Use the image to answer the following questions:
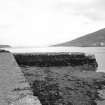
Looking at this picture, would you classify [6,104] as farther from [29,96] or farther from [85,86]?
[85,86]

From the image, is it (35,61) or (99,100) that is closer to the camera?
(99,100)

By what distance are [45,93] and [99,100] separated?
1514mm

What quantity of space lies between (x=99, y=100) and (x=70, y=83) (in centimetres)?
129

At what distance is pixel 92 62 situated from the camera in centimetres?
1105

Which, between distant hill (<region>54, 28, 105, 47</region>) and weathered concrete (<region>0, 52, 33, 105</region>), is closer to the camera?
weathered concrete (<region>0, 52, 33, 105</region>)

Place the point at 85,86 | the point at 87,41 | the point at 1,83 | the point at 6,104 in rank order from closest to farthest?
the point at 6,104 < the point at 1,83 < the point at 85,86 < the point at 87,41

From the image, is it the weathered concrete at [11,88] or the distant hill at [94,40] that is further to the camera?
the distant hill at [94,40]

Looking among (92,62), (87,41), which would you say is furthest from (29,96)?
(87,41)

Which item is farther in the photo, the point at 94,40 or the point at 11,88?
the point at 94,40

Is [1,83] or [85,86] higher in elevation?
[1,83]

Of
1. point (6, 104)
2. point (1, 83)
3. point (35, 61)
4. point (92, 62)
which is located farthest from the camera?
point (92, 62)

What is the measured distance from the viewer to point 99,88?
591 centimetres

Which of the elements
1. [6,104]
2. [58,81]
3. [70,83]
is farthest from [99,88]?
[6,104]

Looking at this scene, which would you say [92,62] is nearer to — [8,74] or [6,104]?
[8,74]
